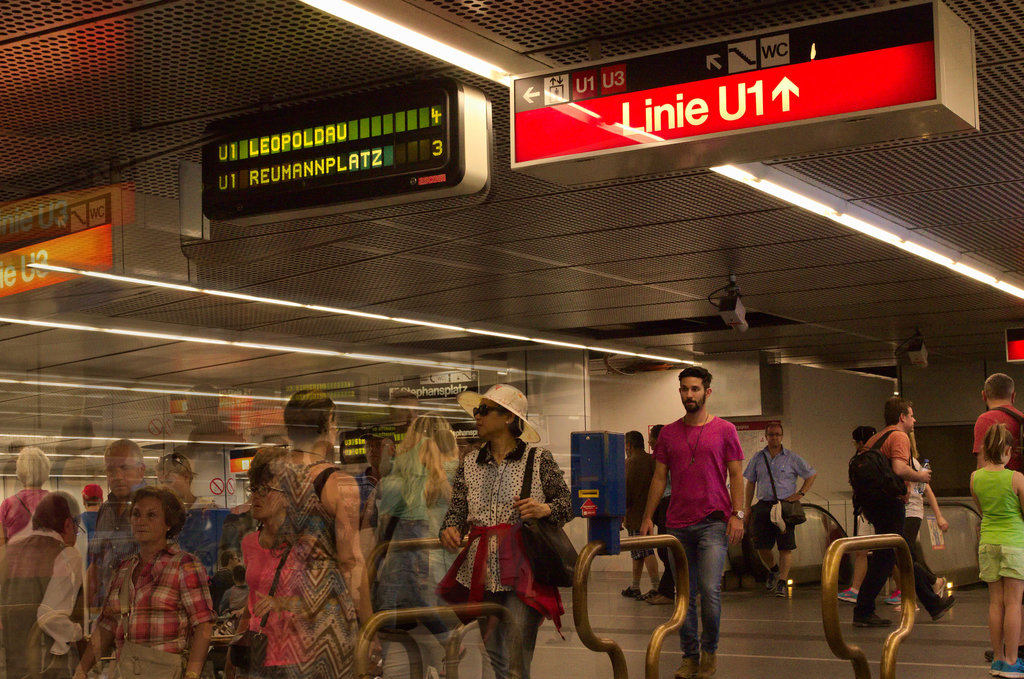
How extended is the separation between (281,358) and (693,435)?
741 cm

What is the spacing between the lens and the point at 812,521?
13758mm

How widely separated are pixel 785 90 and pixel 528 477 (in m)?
1.95

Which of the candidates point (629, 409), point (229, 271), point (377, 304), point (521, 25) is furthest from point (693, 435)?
point (629, 409)

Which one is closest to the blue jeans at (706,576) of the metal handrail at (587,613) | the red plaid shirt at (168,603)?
the metal handrail at (587,613)

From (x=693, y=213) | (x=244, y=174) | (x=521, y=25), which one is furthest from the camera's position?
(x=693, y=213)

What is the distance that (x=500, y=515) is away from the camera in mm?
5008


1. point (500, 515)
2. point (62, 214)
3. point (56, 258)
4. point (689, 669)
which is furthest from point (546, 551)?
point (62, 214)

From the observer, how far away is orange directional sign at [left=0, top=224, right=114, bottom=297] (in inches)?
225

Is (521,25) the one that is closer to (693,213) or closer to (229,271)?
(693,213)

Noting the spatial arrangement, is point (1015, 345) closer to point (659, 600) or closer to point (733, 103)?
point (659, 600)

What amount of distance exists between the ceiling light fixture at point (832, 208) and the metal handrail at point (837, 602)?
1.94 meters

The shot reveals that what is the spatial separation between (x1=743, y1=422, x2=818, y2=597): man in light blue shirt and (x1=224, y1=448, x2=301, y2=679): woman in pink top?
879cm

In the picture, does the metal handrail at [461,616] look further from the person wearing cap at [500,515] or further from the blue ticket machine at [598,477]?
the blue ticket machine at [598,477]

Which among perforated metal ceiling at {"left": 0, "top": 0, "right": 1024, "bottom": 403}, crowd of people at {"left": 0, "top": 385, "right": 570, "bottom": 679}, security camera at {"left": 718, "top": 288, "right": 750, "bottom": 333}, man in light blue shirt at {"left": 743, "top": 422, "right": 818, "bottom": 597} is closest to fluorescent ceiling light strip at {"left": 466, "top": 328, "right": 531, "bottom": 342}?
perforated metal ceiling at {"left": 0, "top": 0, "right": 1024, "bottom": 403}
